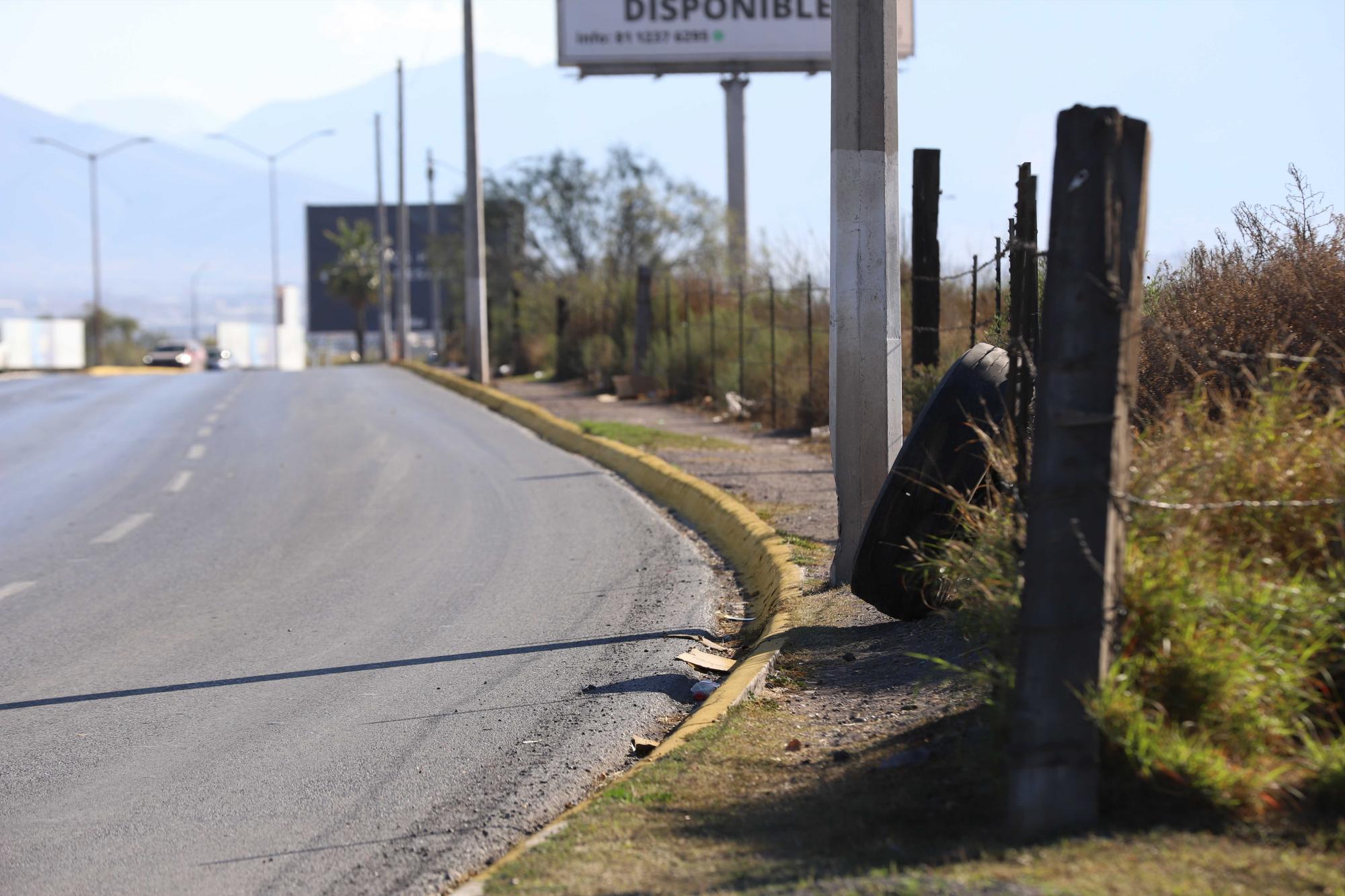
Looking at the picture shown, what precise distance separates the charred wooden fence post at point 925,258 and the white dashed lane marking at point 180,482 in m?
7.13

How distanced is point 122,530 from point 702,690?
660 centimetres

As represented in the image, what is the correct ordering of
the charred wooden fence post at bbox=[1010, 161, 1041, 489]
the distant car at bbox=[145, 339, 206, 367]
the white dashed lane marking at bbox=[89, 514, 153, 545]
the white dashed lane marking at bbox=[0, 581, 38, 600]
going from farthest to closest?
the distant car at bbox=[145, 339, 206, 367] → the white dashed lane marking at bbox=[89, 514, 153, 545] → the white dashed lane marking at bbox=[0, 581, 38, 600] → the charred wooden fence post at bbox=[1010, 161, 1041, 489]

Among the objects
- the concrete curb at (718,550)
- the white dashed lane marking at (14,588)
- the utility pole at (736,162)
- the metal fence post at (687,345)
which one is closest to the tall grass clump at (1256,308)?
the concrete curb at (718,550)

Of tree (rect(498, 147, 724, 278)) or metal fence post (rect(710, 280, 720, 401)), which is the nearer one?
metal fence post (rect(710, 280, 720, 401))

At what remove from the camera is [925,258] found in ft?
40.4

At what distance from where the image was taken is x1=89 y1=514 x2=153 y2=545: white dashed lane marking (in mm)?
10469

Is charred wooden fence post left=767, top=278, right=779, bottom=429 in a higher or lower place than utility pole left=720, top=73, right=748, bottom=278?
lower

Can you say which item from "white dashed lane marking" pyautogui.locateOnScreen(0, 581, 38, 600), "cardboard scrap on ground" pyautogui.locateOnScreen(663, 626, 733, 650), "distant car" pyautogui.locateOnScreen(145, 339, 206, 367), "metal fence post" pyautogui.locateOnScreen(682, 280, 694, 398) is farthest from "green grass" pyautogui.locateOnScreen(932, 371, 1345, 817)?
"distant car" pyautogui.locateOnScreen(145, 339, 206, 367)

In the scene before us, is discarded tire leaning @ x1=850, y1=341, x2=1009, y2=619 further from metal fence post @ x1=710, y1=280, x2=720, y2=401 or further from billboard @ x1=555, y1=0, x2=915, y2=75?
billboard @ x1=555, y1=0, x2=915, y2=75

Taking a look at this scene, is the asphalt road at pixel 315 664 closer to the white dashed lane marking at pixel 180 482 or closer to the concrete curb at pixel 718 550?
the white dashed lane marking at pixel 180 482

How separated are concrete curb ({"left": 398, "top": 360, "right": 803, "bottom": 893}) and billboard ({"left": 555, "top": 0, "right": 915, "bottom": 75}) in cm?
1645

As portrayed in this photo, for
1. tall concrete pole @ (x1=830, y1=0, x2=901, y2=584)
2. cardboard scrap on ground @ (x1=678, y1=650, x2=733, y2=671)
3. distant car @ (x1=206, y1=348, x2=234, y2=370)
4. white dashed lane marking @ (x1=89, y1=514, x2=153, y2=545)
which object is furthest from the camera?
distant car @ (x1=206, y1=348, x2=234, y2=370)

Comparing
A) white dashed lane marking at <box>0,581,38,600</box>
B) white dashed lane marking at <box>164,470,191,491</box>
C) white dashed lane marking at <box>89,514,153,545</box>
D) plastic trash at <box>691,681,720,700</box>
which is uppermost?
white dashed lane marking at <box>164,470,191,491</box>

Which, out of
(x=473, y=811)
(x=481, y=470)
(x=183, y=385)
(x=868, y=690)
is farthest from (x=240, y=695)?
(x=183, y=385)
